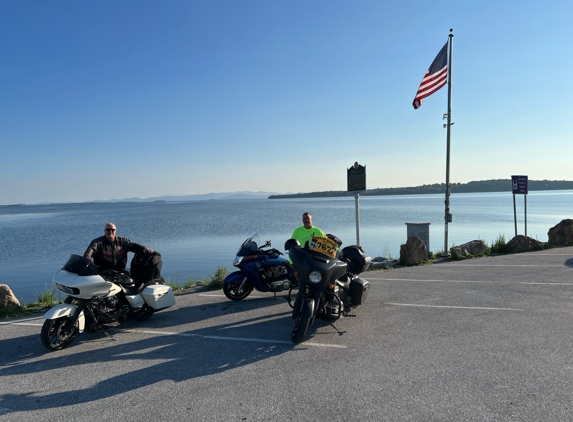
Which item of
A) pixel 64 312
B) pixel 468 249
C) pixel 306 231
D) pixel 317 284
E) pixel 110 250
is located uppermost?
pixel 306 231

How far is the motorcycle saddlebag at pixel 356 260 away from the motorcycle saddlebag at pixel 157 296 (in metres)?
3.00

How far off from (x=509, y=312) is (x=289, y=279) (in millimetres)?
3695

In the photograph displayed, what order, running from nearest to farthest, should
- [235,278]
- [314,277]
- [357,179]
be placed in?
[314,277]
[235,278]
[357,179]

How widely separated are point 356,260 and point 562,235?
11.6 meters

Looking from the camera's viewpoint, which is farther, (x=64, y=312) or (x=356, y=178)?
(x=356, y=178)

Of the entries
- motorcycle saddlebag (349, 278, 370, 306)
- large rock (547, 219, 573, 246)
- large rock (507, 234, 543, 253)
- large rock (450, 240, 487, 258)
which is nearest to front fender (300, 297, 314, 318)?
motorcycle saddlebag (349, 278, 370, 306)

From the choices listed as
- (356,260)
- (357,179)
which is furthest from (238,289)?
(357,179)

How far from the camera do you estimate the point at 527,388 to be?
3.82m

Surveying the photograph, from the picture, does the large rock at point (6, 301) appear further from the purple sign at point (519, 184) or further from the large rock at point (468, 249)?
the purple sign at point (519, 184)

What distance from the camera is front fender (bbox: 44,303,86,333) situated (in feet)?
17.0

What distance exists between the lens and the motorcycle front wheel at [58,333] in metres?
5.17

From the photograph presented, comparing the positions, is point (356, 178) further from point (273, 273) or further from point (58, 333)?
point (58, 333)

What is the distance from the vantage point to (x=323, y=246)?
5703 millimetres

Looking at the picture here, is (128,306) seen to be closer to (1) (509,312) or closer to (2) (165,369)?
(2) (165,369)
